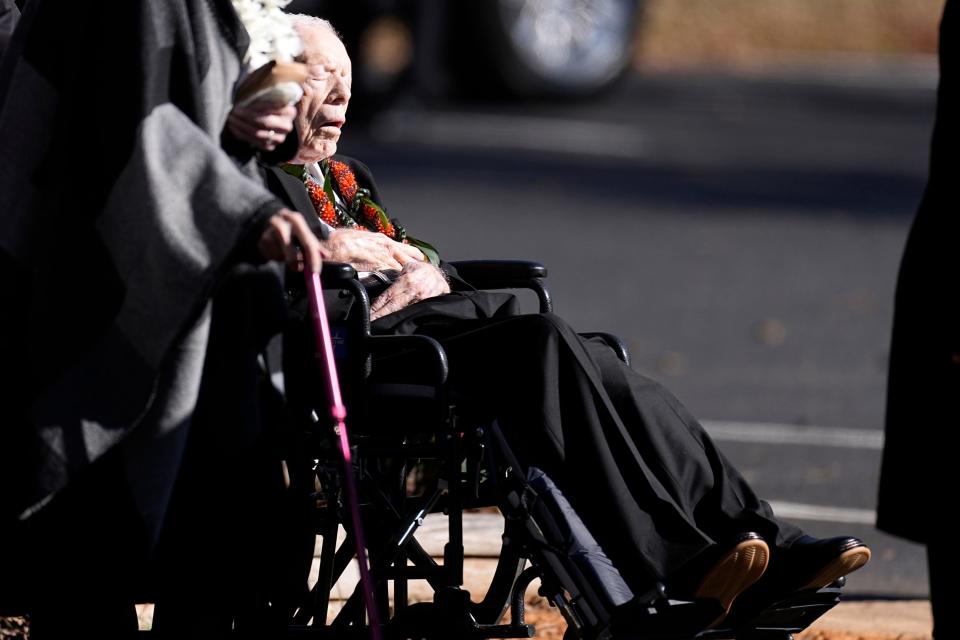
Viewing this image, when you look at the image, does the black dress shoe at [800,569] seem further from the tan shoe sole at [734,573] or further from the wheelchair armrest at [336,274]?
the wheelchair armrest at [336,274]

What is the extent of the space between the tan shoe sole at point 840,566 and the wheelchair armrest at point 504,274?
3.67 feet

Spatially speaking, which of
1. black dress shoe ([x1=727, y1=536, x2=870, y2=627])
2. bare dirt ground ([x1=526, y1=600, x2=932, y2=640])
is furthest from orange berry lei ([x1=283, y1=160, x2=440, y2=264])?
black dress shoe ([x1=727, y1=536, x2=870, y2=627])

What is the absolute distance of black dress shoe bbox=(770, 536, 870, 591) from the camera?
3.94 m

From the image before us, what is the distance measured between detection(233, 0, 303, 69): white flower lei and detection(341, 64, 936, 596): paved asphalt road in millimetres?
2816

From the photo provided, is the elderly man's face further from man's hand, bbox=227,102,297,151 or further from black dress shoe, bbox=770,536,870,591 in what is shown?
black dress shoe, bbox=770,536,870,591

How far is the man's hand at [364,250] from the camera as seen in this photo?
177 inches

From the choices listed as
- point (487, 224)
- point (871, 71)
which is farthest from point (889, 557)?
point (871, 71)

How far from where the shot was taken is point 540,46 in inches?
655

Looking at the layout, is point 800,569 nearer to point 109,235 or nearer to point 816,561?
point 816,561

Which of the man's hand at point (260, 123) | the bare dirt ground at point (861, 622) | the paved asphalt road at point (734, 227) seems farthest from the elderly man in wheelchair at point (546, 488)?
the paved asphalt road at point (734, 227)

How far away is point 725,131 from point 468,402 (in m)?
13.0

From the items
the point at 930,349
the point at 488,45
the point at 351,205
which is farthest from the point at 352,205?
the point at 488,45

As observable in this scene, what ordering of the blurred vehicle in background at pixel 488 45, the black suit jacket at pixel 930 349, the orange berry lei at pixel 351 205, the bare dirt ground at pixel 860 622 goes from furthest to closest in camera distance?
the blurred vehicle in background at pixel 488 45 < the bare dirt ground at pixel 860 622 < the orange berry lei at pixel 351 205 < the black suit jacket at pixel 930 349

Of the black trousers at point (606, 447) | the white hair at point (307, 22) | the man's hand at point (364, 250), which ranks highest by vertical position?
the white hair at point (307, 22)
